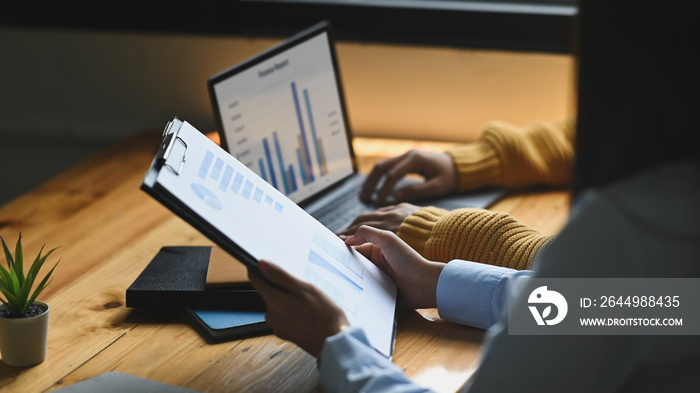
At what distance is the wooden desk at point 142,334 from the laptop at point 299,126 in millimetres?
171

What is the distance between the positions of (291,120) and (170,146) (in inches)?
21.4

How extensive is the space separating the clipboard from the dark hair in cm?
34

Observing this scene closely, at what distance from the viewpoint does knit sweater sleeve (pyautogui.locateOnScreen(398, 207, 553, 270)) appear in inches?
41.4

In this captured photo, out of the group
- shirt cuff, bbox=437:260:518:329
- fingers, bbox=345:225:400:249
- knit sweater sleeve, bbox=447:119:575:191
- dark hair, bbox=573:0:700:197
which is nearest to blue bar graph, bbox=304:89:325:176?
knit sweater sleeve, bbox=447:119:575:191

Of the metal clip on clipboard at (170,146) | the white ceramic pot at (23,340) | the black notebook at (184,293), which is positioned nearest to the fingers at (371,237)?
the black notebook at (184,293)

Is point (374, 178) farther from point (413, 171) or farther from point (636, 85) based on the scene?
point (636, 85)

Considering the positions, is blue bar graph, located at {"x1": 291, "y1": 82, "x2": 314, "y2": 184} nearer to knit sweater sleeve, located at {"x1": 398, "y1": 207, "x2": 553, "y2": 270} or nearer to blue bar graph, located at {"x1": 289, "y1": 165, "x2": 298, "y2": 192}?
blue bar graph, located at {"x1": 289, "y1": 165, "x2": 298, "y2": 192}

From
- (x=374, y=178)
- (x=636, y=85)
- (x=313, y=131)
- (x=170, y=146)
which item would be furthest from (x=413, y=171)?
(x=636, y=85)

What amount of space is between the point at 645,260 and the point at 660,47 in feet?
0.54

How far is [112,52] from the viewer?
6.75 feet

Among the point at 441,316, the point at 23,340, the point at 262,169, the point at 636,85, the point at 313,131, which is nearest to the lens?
the point at 636,85

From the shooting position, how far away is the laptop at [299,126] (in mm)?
1292

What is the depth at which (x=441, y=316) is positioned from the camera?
99cm

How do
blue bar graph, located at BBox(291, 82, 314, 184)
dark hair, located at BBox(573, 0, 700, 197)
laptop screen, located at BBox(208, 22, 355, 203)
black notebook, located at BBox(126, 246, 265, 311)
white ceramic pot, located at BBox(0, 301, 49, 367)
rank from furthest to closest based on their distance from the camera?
blue bar graph, located at BBox(291, 82, 314, 184) → laptop screen, located at BBox(208, 22, 355, 203) → black notebook, located at BBox(126, 246, 265, 311) → white ceramic pot, located at BBox(0, 301, 49, 367) → dark hair, located at BBox(573, 0, 700, 197)
